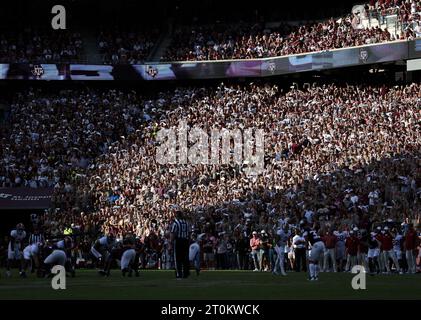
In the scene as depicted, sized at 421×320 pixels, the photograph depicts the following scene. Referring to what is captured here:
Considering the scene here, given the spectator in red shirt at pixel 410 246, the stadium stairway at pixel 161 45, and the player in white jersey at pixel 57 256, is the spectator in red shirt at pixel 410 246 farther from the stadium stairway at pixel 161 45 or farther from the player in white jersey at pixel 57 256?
the stadium stairway at pixel 161 45

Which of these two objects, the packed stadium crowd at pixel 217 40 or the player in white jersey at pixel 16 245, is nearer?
the player in white jersey at pixel 16 245

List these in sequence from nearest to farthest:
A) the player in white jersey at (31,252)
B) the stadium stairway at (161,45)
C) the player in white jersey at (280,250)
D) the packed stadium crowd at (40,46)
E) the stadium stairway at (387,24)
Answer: the player in white jersey at (280,250)
the player in white jersey at (31,252)
the stadium stairway at (387,24)
the packed stadium crowd at (40,46)
the stadium stairway at (161,45)

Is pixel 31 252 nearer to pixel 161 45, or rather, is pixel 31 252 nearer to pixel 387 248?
pixel 387 248

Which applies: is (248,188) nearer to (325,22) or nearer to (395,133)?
(395,133)

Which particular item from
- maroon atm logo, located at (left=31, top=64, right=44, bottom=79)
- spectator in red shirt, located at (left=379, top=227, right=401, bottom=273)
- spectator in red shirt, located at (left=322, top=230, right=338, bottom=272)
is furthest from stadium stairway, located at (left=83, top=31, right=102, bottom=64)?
spectator in red shirt, located at (left=379, top=227, right=401, bottom=273)

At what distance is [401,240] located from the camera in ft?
114

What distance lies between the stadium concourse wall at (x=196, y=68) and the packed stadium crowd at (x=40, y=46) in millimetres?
925

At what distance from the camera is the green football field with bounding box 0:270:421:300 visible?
21750 millimetres

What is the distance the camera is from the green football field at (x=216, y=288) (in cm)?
2175

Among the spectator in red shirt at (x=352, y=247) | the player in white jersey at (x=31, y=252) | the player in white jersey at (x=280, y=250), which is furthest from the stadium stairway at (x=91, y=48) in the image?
the spectator in red shirt at (x=352, y=247)

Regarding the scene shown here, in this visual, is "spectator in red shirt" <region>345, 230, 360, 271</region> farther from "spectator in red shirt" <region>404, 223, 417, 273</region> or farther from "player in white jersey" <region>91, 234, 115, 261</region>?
"player in white jersey" <region>91, 234, 115, 261</region>

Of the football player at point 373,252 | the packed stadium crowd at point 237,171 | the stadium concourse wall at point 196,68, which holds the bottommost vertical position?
the football player at point 373,252

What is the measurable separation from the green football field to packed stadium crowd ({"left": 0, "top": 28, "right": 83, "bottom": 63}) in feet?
108

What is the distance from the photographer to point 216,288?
81.0 ft
